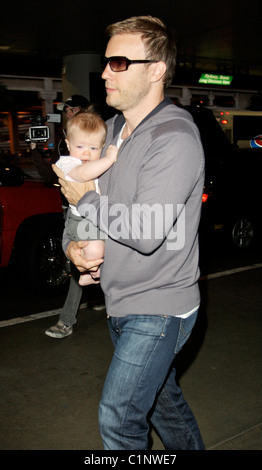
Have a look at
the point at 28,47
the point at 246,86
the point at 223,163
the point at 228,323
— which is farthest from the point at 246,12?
the point at 246,86

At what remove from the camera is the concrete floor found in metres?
3.11

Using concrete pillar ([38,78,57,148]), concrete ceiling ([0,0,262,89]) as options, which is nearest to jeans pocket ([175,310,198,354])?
concrete ceiling ([0,0,262,89])

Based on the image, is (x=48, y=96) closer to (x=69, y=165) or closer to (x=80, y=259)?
(x=69, y=165)

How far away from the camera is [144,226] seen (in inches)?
72.9

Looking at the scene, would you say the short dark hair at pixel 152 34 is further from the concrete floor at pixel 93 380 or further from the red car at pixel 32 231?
the red car at pixel 32 231

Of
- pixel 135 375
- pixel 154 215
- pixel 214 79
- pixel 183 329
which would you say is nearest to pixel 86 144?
pixel 154 215

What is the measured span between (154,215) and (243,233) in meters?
6.40

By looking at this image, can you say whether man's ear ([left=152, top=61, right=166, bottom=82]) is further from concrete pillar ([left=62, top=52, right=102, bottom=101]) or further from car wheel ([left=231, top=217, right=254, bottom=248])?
concrete pillar ([left=62, top=52, right=102, bottom=101])

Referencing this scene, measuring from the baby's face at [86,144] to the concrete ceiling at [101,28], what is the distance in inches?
363

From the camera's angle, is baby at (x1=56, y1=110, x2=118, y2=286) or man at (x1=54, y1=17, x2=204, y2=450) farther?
baby at (x1=56, y1=110, x2=118, y2=286)

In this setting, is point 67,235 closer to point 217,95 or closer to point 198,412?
point 198,412

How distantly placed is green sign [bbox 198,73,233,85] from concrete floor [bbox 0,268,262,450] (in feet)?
59.1

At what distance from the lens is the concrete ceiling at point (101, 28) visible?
36.1ft

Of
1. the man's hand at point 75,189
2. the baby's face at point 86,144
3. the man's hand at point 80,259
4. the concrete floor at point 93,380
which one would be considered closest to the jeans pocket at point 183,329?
the man's hand at point 80,259
